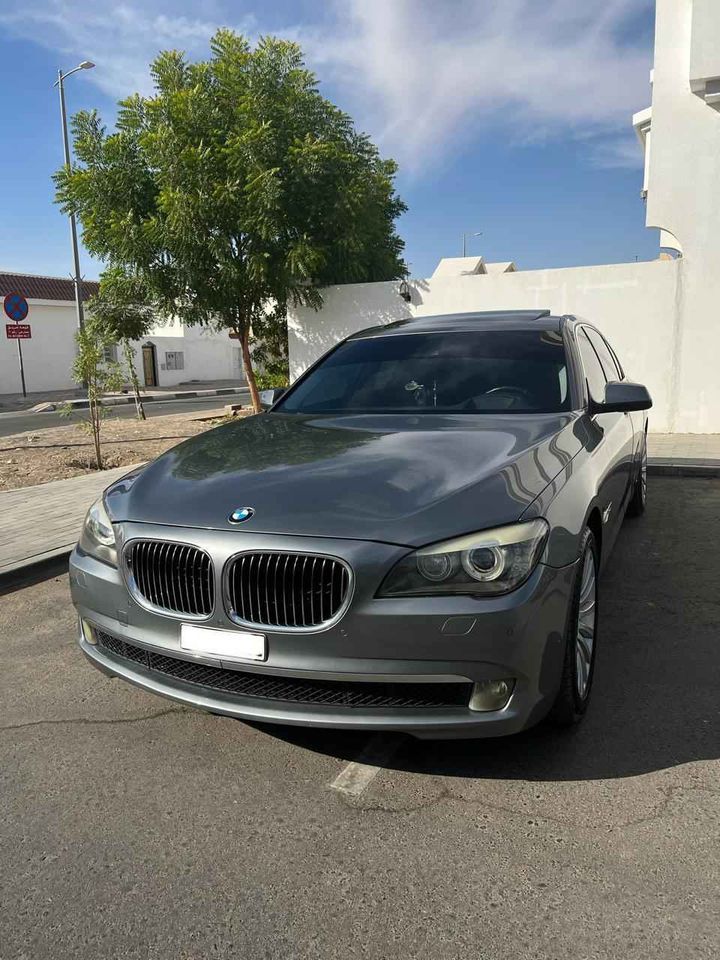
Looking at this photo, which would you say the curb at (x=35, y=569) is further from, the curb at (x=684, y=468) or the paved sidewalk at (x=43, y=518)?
the curb at (x=684, y=468)

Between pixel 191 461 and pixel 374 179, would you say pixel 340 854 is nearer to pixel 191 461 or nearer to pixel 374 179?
pixel 191 461

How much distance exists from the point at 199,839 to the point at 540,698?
1.19 m

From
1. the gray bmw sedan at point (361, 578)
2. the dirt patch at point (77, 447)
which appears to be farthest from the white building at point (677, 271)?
the gray bmw sedan at point (361, 578)

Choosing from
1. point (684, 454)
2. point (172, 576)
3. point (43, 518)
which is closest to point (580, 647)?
point (172, 576)

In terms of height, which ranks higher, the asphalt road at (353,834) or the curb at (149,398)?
the asphalt road at (353,834)

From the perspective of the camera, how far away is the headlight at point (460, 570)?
2.37m

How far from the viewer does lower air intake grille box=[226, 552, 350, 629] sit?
2.41m

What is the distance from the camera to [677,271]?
11305 mm

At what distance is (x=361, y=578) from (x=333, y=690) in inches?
16.1

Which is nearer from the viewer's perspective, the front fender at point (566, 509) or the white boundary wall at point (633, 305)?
the front fender at point (566, 509)

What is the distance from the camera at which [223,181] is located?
43.4 feet

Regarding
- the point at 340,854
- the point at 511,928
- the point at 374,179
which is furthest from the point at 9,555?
the point at 374,179

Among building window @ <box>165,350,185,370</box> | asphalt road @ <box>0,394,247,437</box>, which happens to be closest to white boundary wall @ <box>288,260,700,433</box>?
asphalt road @ <box>0,394,247,437</box>

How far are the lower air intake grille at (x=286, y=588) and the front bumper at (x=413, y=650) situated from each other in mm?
44
